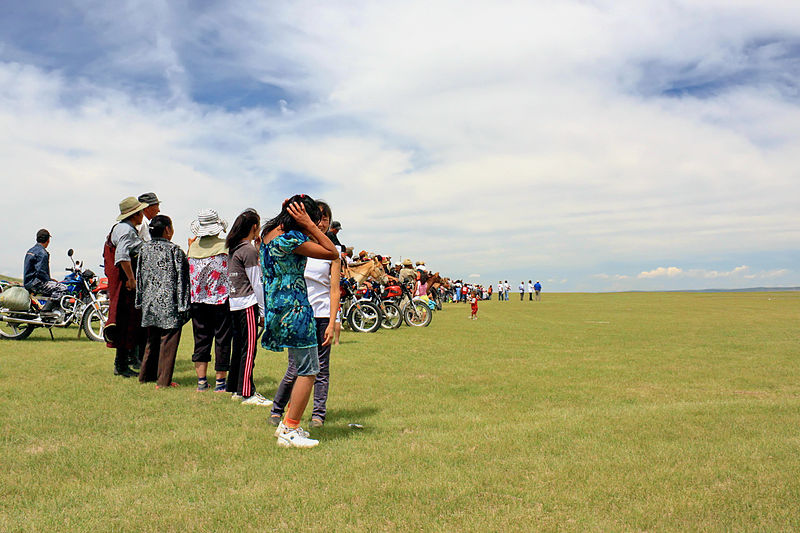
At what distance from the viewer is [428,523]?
332 centimetres

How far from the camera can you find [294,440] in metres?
4.82

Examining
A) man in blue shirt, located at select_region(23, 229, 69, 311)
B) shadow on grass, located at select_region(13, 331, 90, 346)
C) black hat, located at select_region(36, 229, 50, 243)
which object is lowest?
shadow on grass, located at select_region(13, 331, 90, 346)

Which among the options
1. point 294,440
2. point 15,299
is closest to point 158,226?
point 294,440

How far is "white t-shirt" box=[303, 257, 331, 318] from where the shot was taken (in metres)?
5.62

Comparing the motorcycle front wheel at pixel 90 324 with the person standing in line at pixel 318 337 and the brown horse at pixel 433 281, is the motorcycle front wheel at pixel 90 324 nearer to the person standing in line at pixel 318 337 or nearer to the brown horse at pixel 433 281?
the person standing in line at pixel 318 337

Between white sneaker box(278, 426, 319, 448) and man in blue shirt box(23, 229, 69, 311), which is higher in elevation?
man in blue shirt box(23, 229, 69, 311)

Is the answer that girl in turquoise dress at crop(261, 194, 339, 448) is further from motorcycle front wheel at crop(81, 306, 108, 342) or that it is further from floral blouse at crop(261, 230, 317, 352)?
motorcycle front wheel at crop(81, 306, 108, 342)

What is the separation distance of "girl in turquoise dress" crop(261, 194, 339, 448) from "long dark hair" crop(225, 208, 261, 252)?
1.81 metres

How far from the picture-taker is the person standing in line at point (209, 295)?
7.12 m

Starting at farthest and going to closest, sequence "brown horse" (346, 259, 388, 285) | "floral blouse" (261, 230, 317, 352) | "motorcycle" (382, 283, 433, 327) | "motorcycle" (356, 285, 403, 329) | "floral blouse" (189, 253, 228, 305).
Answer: "motorcycle" (382, 283, 433, 327) → "motorcycle" (356, 285, 403, 329) → "brown horse" (346, 259, 388, 285) → "floral blouse" (189, 253, 228, 305) → "floral blouse" (261, 230, 317, 352)

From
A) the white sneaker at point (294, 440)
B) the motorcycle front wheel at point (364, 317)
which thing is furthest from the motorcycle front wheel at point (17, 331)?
the white sneaker at point (294, 440)

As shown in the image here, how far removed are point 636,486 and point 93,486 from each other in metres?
3.56

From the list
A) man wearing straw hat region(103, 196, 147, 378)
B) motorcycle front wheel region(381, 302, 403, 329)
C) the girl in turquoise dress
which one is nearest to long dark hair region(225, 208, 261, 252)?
the girl in turquoise dress

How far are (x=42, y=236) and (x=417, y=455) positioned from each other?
11869 millimetres
